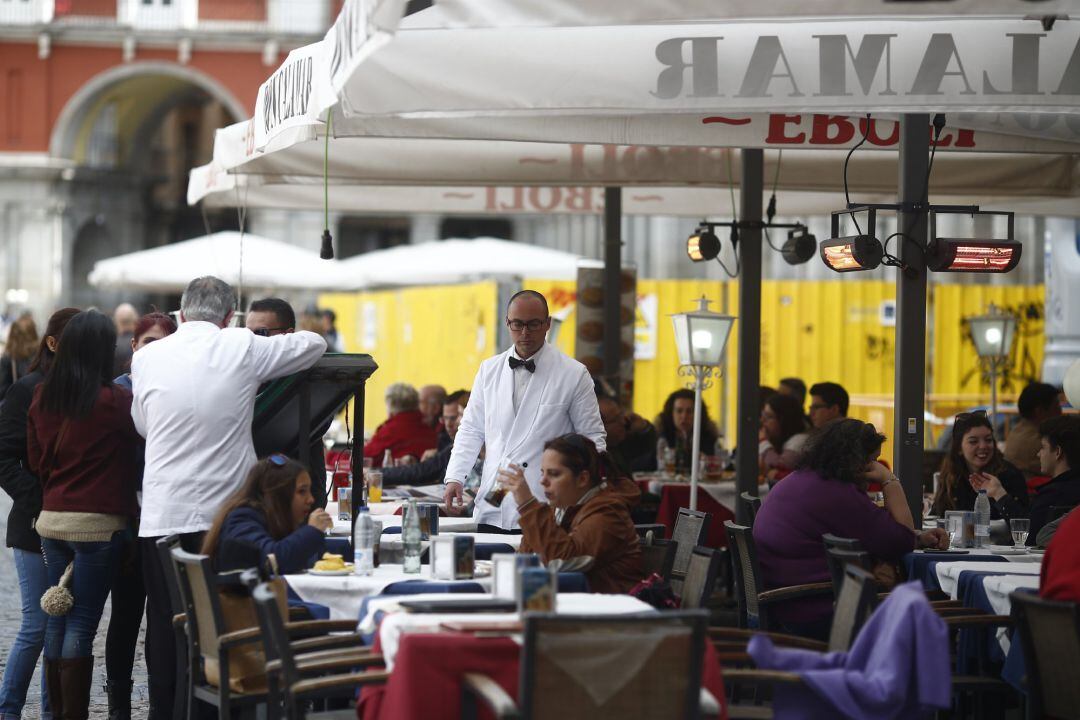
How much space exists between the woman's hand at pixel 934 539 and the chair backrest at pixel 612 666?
317 centimetres

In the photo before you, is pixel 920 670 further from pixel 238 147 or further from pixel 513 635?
pixel 238 147

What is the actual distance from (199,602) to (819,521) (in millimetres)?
2568

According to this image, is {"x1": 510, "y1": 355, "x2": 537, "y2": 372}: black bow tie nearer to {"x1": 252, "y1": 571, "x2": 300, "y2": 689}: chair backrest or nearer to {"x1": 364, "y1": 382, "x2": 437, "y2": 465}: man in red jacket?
{"x1": 252, "y1": 571, "x2": 300, "y2": 689}: chair backrest

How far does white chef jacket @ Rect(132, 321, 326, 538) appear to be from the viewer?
6266 millimetres

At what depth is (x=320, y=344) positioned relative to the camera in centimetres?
632

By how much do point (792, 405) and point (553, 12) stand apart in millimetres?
6036

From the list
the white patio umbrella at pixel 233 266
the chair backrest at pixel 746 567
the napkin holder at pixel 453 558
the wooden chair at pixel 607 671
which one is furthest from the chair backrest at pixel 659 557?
the white patio umbrella at pixel 233 266

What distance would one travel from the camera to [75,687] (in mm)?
6711

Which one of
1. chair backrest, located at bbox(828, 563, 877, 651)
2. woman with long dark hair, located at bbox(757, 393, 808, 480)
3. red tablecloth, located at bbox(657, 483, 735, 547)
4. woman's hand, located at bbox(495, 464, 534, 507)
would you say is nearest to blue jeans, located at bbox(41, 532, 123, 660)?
woman's hand, located at bbox(495, 464, 534, 507)

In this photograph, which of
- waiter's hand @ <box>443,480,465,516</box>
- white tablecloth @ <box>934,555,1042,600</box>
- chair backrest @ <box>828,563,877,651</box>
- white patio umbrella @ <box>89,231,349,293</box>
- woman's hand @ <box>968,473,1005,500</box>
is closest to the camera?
chair backrest @ <box>828,563,877,651</box>

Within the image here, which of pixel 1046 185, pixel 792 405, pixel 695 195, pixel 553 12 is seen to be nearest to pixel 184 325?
pixel 553 12

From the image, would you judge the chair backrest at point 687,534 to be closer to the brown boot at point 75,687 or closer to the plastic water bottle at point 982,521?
the plastic water bottle at point 982,521

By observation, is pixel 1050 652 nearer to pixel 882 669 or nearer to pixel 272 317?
pixel 882 669

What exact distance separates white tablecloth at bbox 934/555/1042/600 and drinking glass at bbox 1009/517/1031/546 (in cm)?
58
